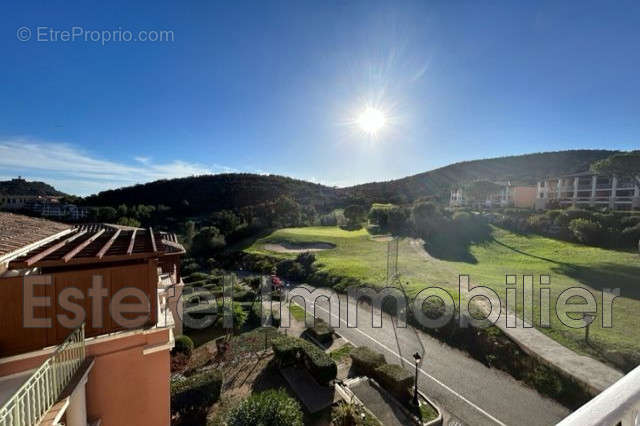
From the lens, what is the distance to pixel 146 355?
16.7ft

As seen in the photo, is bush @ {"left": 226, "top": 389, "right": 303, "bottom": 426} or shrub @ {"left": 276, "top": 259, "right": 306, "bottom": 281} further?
shrub @ {"left": 276, "top": 259, "right": 306, "bottom": 281}

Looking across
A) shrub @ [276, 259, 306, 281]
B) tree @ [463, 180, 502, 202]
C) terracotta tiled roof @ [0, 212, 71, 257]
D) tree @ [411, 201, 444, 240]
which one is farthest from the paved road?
tree @ [463, 180, 502, 202]

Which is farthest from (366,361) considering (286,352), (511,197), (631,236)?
(511,197)

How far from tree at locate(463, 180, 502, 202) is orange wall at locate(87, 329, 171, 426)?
5154cm

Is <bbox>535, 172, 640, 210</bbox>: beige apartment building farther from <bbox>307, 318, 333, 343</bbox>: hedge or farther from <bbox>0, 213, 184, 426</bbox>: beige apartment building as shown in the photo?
<bbox>0, 213, 184, 426</bbox>: beige apartment building

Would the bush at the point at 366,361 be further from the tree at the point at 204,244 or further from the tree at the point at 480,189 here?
the tree at the point at 480,189

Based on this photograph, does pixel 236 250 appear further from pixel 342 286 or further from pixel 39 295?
pixel 39 295

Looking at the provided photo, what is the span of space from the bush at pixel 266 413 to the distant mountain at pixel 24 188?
5813 centimetres

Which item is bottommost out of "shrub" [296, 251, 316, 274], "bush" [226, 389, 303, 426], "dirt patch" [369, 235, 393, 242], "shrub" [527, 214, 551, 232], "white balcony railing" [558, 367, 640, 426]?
"shrub" [296, 251, 316, 274]

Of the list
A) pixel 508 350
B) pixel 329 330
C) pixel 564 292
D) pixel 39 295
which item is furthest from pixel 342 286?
pixel 39 295

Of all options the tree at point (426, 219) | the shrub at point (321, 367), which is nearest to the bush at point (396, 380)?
the shrub at point (321, 367)

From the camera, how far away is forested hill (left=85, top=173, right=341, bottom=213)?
61.0 meters

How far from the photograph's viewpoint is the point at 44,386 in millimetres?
3492

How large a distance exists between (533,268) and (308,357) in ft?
63.6
